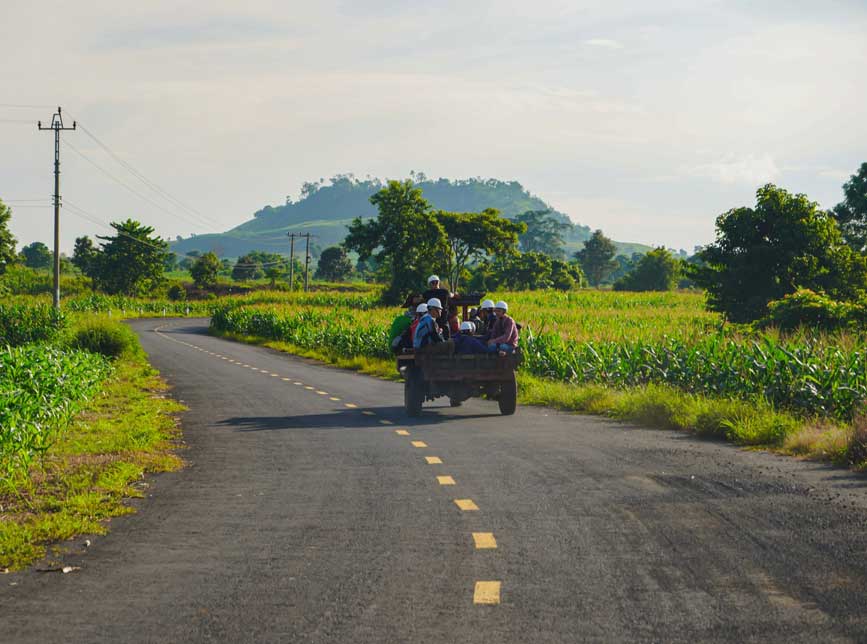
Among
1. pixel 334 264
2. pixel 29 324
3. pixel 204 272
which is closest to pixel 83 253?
pixel 204 272

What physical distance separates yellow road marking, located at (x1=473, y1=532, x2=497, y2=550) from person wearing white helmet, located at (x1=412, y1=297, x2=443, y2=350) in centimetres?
950

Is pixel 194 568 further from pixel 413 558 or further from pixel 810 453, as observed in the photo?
pixel 810 453

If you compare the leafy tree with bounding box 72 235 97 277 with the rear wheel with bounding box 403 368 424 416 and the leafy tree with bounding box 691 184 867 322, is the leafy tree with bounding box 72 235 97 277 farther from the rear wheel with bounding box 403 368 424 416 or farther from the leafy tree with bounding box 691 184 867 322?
the rear wheel with bounding box 403 368 424 416

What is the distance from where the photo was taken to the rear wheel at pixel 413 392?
1760 centimetres

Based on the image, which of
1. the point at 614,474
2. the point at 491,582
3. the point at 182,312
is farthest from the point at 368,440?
the point at 182,312

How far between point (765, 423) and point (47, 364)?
12.7m

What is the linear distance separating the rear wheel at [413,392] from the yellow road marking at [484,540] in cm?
963

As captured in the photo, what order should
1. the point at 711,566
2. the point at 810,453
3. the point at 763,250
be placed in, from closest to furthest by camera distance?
1. the point at 711,566
2. the point at 810,453
3. the point at 763,250

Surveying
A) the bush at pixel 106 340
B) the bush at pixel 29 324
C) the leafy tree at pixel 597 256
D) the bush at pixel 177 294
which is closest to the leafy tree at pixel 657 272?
the leafy tree at pixel 597 256

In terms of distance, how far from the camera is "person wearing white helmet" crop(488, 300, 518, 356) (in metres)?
17.6

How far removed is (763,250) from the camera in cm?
4297

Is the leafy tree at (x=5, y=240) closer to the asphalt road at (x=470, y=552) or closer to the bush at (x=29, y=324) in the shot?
the bush at (x=29, y=324)

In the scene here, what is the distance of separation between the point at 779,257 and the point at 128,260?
86414mm

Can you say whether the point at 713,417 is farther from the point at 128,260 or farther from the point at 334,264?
the point at 334,264
